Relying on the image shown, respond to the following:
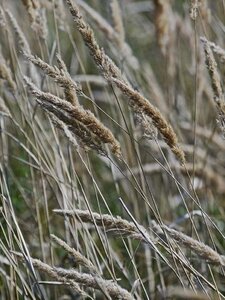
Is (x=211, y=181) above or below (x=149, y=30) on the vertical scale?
below

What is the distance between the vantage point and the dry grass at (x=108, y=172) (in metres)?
1.29

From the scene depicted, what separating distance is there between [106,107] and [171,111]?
2.54 feet

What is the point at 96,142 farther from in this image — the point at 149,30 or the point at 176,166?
the point at 149,30

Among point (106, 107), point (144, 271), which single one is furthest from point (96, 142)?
point (106, 107)

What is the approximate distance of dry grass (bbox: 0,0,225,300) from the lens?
1.29 m

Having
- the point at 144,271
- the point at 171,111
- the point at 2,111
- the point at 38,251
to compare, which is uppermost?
the point at 2,111

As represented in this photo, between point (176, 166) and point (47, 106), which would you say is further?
point (176, 166)

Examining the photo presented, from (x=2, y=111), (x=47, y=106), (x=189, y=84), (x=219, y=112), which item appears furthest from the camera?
(x=189, y=84)

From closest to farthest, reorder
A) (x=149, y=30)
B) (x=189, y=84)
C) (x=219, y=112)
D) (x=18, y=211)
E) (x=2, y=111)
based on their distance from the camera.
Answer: (x=219, y=112) < (x=2, y=111) < (x=18, y=211) < (x=189, y=84) < (x=149, y=30)

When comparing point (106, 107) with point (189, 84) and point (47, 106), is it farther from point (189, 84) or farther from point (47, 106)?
point (47, 106)

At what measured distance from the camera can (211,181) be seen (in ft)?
7.62

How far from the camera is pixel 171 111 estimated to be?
7.47 ft

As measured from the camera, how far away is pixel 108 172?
258cm

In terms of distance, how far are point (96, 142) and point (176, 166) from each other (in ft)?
3.10
